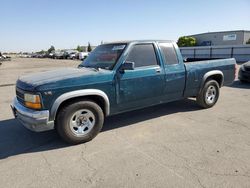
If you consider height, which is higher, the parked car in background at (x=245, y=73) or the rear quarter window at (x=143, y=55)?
the rear quarter window at (x=143, y=55)

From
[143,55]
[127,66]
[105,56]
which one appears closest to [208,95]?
[143,55]

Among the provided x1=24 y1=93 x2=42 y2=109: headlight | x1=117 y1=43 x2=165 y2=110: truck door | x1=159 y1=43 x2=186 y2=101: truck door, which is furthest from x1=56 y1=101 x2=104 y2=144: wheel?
x1=159 y1=43 x2=186 y2=101: truck door

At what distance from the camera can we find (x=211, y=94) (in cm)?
625

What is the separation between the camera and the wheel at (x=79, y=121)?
382 centimetres

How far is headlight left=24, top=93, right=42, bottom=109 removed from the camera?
357 cm

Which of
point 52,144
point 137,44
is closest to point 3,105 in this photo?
point 52,144

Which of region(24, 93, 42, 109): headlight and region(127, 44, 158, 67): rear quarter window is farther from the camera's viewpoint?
region(127, 44, 158, 67): rear quarter window

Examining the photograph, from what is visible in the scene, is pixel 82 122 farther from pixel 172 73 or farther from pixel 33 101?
pixel 172 73

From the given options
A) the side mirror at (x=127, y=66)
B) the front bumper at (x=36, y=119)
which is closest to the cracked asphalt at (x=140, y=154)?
the front bumper at (x=36, y=119)

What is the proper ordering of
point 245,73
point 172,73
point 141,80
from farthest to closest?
point 245,73, point 172,73, point 141,80

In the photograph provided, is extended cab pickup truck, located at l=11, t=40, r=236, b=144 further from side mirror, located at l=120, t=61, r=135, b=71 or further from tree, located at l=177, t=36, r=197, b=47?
tree, located at l=177, t=36, r=197, b=47

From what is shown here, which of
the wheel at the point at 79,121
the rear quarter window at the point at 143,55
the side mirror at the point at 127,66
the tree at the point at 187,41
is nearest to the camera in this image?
the wheel at the point at 79,121

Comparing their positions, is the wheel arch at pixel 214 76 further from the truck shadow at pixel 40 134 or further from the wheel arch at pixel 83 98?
the wheel arch at pixel 83 98

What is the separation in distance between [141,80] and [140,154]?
157 cm
